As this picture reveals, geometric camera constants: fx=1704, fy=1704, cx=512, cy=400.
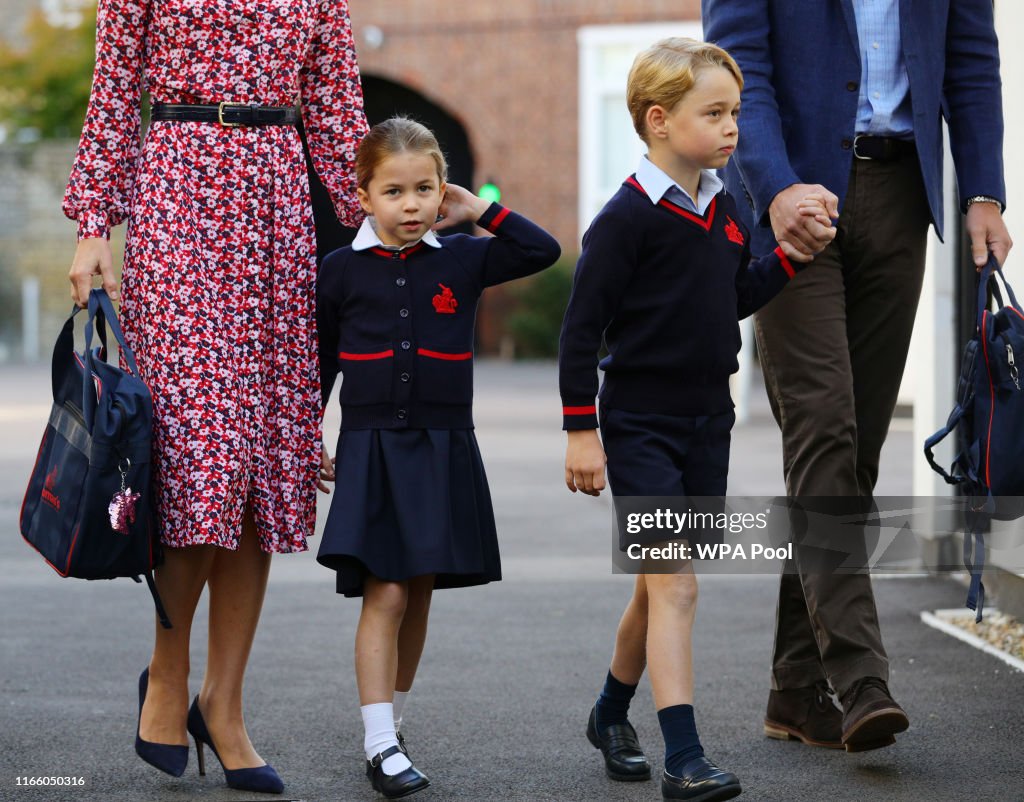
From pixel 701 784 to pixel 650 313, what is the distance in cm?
98

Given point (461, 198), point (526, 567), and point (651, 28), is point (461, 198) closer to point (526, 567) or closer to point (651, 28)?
point (526, 567)

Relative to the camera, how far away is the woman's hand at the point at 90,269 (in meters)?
3.57

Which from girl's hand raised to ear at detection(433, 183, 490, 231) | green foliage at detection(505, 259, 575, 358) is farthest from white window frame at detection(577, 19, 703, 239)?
girl's hand raised to ear at detection(433, 183, 490, 231)

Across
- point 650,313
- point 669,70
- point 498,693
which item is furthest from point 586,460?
point 498,693

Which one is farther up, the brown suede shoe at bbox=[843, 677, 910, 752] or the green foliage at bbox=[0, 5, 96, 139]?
the green foliage at bbox=[0, 5, 96, 139]

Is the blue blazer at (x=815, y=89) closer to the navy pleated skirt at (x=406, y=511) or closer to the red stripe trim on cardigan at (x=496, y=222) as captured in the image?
the red stripe trim on cardigan at (x=496, y=222)

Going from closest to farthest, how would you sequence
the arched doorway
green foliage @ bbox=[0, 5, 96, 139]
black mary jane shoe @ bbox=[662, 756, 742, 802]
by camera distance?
black mary jane shoe @ bbox=[662, 756, 742, 802]
the arched doorway
green foliage @ bbox=[0, 5, 96, 139]

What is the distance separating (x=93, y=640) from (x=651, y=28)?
65.1ft

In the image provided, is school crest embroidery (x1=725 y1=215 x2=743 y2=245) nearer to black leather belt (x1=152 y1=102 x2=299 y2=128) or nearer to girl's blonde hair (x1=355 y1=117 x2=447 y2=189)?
girl's blonde hair (x1=355 y1=117 x2=447 y2=189)

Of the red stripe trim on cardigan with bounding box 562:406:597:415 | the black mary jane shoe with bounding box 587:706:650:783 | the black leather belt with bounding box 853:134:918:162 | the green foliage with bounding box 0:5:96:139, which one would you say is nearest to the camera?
the red stripe trim on cardigan with bounding box 562:406:597:415

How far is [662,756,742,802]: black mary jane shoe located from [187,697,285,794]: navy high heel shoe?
878 mm

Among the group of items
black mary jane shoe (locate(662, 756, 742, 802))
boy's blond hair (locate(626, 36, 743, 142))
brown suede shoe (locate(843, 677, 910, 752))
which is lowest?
black mary jane shoe (locate(662, 756, 742, 802))

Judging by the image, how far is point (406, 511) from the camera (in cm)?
363

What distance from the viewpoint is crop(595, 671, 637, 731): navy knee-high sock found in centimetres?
388
